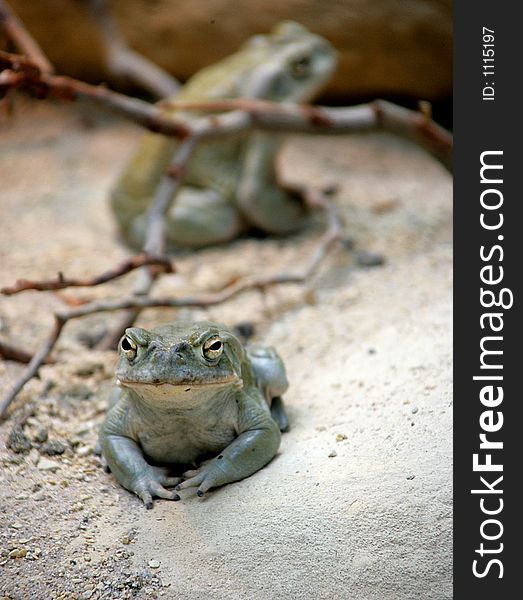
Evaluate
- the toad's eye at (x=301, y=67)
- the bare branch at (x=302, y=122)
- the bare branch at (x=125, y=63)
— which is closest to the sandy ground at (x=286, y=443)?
the bare branch at (x=302, y=122)

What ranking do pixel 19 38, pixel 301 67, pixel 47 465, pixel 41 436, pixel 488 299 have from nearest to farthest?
1. pixel 488 299
2. pixel 47 465
3. pixel 41 436
4. pixel 19 38
5. pixel 301 67

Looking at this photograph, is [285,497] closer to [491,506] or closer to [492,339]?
[491,506]

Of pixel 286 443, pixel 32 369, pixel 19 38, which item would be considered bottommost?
pixel 286 443

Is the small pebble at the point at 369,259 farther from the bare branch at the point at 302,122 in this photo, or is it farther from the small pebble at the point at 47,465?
the small pebble at the point at 47,465

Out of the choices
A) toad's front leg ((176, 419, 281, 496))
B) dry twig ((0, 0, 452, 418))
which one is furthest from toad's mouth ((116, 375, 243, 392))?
dry twig ((0, 0, 452, 418))

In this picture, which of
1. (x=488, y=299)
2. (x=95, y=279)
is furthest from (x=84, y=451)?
(x=488, y=299)

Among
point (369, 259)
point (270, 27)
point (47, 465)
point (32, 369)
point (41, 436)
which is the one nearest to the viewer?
point (47, 465)

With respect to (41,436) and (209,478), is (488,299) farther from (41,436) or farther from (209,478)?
(41,436)
